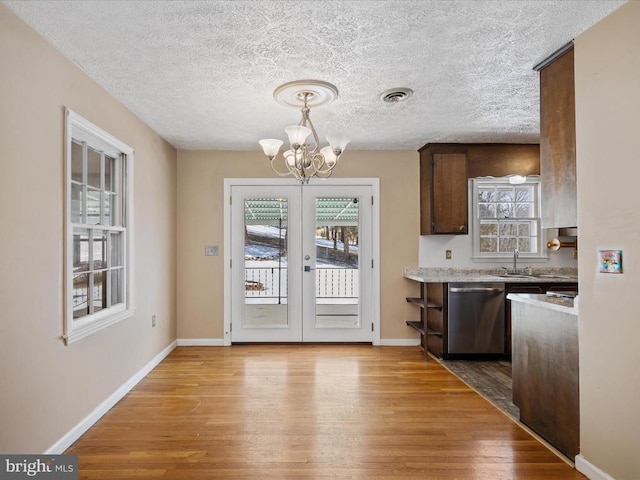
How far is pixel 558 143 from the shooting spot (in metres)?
2.39

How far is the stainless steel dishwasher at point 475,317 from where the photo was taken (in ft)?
13.5

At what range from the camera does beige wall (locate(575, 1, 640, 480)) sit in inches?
71.6

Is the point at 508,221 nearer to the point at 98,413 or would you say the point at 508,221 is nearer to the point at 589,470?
the point at 589,470

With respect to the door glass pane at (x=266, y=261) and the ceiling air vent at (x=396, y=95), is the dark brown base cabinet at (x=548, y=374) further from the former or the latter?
the door glass pane at (x=266, y=261)

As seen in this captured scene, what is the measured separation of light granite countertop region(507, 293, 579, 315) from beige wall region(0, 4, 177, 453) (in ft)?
9.66

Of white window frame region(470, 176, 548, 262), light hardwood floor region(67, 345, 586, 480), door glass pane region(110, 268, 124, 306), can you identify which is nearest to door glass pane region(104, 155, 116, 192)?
door glass pane region(110, 268, 124, 306)

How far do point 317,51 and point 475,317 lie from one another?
3157 mm

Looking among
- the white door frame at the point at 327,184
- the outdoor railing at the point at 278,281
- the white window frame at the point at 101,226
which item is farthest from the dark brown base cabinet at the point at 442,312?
the white window frame at the point at 101,226

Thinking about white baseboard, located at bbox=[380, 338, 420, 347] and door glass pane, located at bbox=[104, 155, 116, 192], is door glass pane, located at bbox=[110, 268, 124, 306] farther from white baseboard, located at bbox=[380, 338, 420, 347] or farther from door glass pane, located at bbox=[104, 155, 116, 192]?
white baseboard, located at bbox=[380, 338, 420, 347]

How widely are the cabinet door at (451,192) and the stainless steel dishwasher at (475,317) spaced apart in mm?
774

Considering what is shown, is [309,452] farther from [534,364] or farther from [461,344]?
[461,344]

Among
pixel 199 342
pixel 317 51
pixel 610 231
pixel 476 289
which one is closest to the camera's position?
pixel 610 231

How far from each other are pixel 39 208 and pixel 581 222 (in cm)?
302

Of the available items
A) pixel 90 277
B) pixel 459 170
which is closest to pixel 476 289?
pixel 459 170
